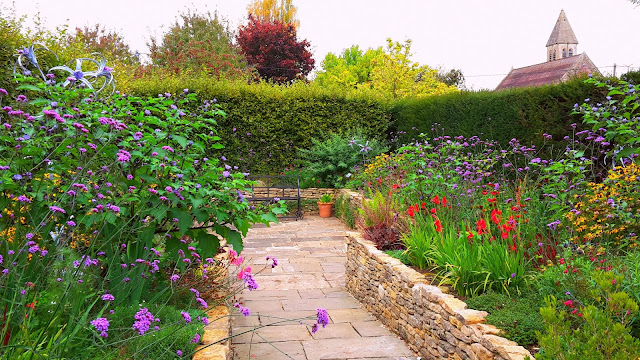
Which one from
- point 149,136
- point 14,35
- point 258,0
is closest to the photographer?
point 149,136

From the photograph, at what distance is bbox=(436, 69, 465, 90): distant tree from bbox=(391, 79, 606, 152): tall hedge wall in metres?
24.1

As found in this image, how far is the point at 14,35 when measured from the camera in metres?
6.30

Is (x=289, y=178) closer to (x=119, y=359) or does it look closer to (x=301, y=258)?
(x=301, y=258)

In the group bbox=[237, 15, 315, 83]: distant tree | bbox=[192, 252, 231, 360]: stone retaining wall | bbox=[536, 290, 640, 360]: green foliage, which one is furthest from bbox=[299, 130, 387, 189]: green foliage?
bbox=[237, 15, 315, 83]: distant tree

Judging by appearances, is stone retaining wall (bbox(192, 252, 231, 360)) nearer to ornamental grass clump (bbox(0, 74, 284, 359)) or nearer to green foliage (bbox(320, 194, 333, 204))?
ornamental grass clump (bbox(0, 74, 284, 359))

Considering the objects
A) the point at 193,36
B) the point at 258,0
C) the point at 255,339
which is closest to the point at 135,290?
the point at 255,339

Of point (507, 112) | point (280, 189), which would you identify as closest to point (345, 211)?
point (280, 189)

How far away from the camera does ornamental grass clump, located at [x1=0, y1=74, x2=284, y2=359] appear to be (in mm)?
2211

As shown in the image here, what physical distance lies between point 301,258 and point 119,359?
4.88 meters

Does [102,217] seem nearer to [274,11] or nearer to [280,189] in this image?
[280,189]

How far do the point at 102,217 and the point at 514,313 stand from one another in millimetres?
2385

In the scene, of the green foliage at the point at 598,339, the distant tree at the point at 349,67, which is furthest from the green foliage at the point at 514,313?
the distant tree at the point at 349,67

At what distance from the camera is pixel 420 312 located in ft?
12.1

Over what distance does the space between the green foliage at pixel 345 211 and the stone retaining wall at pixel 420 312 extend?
3.52 m
